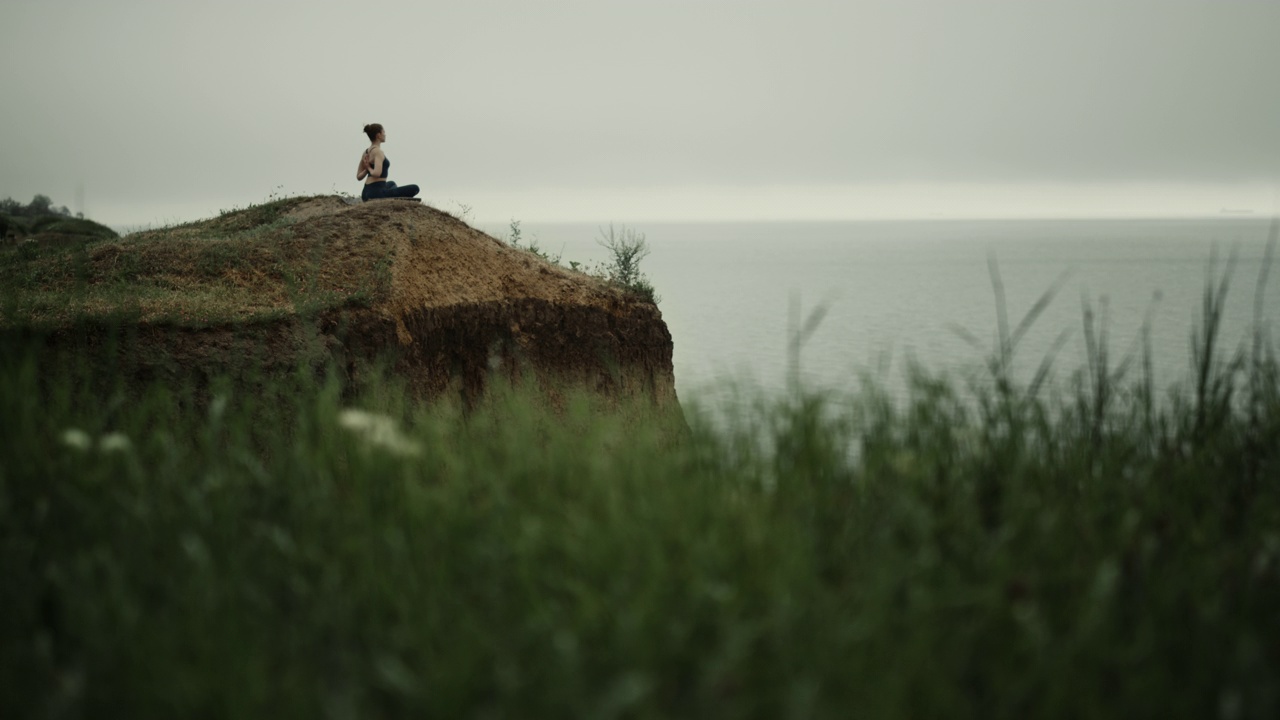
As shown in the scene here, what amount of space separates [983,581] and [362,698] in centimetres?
203

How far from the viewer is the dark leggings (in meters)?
15.5

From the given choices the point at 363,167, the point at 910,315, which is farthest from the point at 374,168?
the point at 910,315

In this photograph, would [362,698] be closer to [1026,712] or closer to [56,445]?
[1026,712]

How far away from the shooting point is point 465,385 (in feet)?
38.9

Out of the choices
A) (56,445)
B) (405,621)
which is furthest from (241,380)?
(405,621)

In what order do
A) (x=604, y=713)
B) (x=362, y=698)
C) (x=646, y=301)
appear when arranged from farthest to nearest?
(x=646, y=301) → (x=362, y=698) → (x=604, y=713)

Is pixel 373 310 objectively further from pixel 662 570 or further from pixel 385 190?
pixel 662 570

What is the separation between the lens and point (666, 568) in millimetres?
2879

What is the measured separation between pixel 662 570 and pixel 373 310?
8.49 m

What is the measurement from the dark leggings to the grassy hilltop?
11.4 m

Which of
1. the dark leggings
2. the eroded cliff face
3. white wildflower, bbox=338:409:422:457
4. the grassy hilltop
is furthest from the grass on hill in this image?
white wildflower, bbox=338:409:422:457

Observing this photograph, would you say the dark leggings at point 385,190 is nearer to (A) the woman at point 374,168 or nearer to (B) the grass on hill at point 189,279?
(A) the woman at point 374,168

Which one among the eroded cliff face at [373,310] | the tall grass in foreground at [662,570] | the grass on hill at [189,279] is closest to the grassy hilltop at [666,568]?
the tall grass in foreground at [662,570]

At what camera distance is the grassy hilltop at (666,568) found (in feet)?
8.41
